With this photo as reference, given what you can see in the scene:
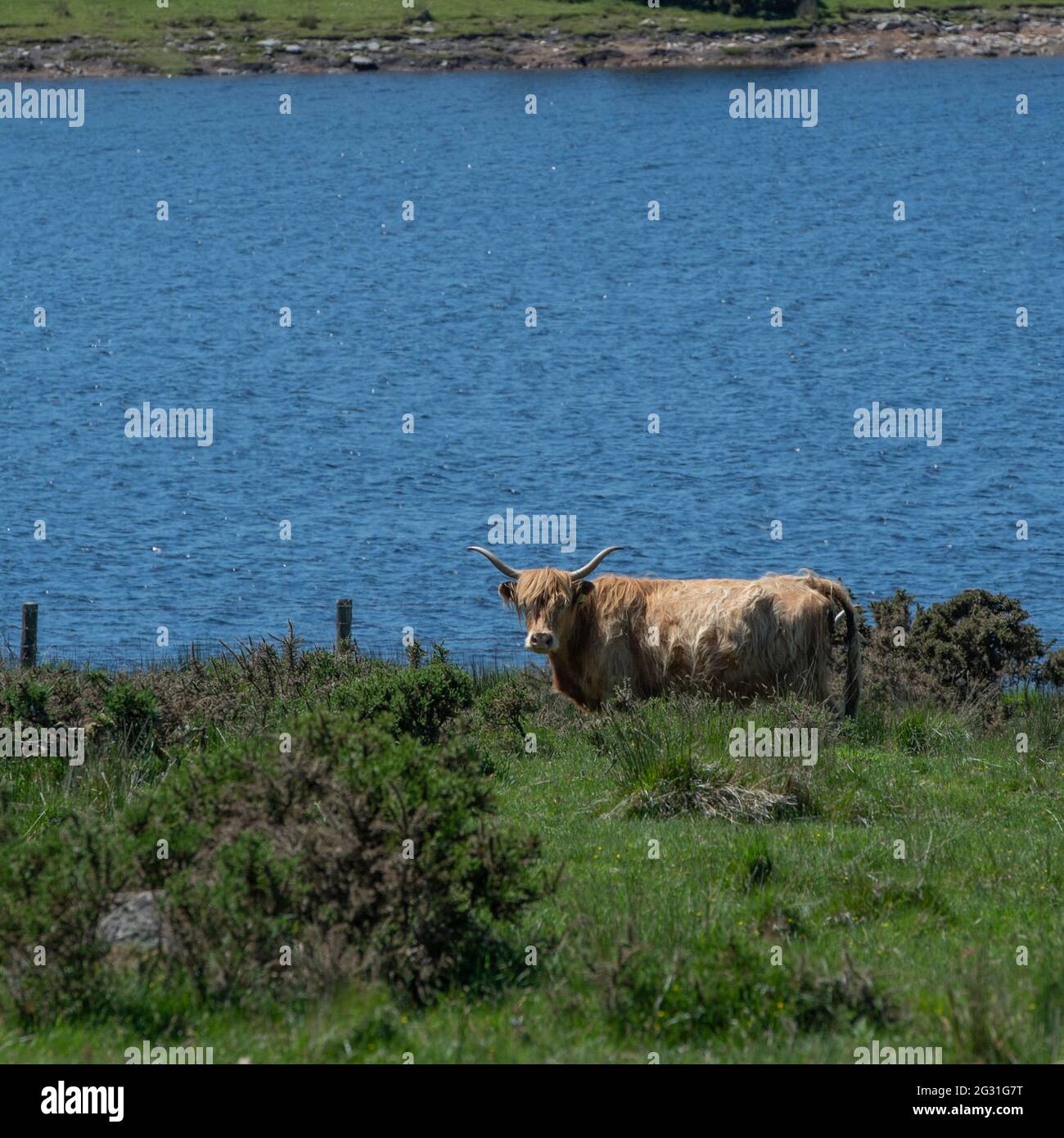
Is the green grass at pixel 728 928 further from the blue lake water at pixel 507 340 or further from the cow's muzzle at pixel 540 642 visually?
the blue lake water at pixel 507 340

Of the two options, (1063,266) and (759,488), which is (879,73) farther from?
(759,488)

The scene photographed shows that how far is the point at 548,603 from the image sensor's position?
1455 centimetres

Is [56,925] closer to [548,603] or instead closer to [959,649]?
[548,603]

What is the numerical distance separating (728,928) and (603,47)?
302 ft

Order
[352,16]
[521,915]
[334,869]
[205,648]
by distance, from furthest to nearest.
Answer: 1. [352,16]
2. [205,648]
3. [521,915]
4. [334,869]

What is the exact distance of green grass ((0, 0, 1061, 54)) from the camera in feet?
313

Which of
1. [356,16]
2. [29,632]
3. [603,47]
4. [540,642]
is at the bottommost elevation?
[540,642]

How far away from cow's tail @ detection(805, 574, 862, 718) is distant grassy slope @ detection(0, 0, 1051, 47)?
279ft

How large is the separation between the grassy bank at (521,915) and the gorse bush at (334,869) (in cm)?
1

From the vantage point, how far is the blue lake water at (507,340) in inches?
1286

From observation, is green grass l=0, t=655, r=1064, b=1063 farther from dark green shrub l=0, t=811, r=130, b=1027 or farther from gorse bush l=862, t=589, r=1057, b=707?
gorse bush l=862, t=589, r=1057, b=707

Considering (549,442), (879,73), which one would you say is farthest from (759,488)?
(879,73)

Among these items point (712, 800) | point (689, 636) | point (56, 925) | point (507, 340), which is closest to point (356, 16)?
point (507, 340)

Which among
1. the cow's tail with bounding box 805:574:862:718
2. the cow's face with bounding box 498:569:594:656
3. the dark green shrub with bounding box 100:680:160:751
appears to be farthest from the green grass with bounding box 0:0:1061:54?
the dark green shrub with bounding box 100:680:160:751
